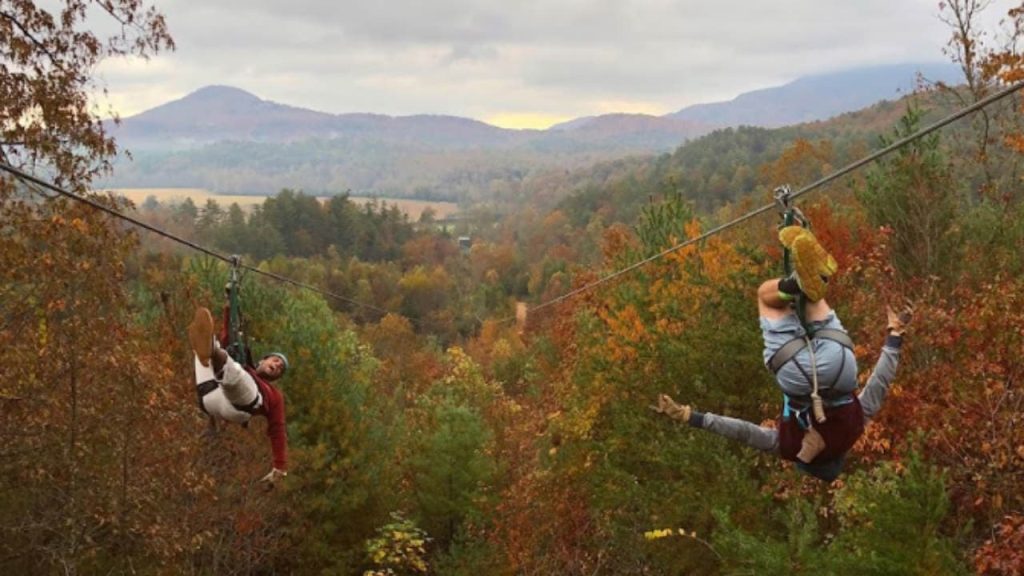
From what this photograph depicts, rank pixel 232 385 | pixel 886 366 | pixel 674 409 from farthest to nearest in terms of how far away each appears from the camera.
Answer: pixel 232 385 < pixel 674 409 < pixel 886 366

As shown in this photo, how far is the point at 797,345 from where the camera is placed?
14.6 feet

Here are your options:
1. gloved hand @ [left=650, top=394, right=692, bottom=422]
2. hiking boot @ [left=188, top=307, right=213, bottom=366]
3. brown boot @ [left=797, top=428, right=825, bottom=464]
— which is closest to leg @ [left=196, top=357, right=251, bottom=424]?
hiking boot @ [left=188, top=307, right=213, bottom=366]

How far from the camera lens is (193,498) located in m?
15.1

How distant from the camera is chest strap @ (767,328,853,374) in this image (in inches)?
175

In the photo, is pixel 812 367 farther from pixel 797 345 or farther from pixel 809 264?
pixel 809 264

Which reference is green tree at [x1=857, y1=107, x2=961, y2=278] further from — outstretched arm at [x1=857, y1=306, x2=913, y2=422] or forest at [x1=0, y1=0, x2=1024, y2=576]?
outstretched arm at [x1=857, y1=306, x2=913, y2=422]

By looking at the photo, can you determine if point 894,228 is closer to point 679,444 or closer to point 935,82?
point 935,82

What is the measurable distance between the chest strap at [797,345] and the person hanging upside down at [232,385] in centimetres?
411

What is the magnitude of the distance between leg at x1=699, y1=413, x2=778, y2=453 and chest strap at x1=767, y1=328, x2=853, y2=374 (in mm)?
596

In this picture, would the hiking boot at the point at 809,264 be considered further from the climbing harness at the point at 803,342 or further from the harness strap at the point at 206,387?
the harness strap at the point at 206,387

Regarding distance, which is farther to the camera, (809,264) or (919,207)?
(919,207)

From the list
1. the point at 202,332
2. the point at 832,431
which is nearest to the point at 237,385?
the point at 202,332

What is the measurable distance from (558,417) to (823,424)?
1634 cm

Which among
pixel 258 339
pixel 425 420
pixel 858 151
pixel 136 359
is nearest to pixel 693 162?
pixel 858 151
